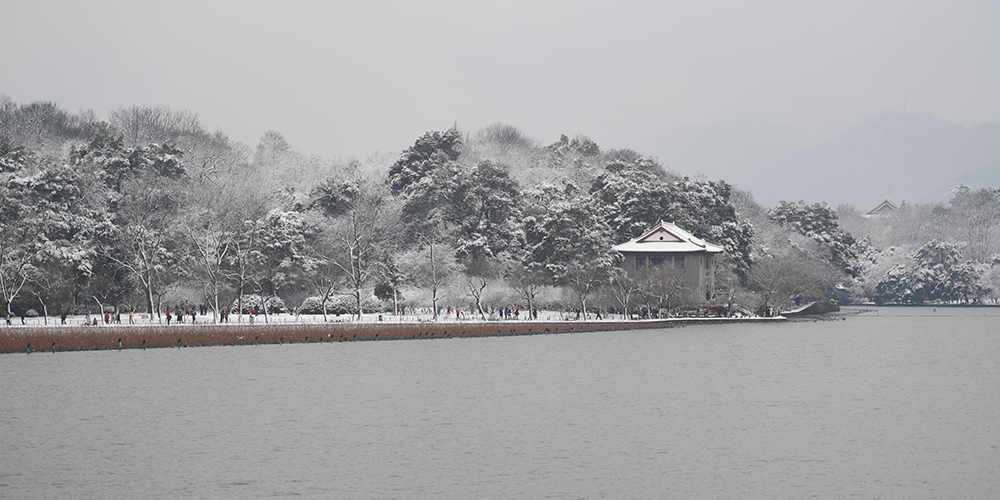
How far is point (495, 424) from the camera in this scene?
3175 centimetres

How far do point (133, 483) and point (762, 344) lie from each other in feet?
155

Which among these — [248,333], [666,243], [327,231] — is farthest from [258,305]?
[666,243]

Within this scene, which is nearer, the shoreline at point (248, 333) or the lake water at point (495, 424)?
the lake water at point (495, 424)

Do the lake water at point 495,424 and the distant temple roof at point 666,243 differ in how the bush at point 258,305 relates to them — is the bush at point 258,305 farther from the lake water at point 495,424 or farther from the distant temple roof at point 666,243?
the distant temple roof at point 666,243

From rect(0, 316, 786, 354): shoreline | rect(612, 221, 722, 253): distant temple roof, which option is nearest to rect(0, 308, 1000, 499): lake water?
rect(0, 316, 786, 354): shoreline

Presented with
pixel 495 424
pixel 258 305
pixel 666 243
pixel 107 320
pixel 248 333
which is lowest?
pixel 495 424

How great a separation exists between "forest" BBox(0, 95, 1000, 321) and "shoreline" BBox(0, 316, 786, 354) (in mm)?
5544

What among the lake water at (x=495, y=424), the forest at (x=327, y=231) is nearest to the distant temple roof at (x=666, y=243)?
the forest at (x=327, y=231)

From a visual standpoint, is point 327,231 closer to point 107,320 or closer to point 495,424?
point 107,320

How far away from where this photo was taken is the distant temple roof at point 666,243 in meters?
85.2

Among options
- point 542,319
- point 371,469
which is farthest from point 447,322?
Result: point 371,469

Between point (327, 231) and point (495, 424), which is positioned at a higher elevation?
point (327, 231)

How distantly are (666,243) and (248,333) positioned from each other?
4104 centimetres

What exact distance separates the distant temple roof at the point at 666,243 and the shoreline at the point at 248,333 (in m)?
16.3
